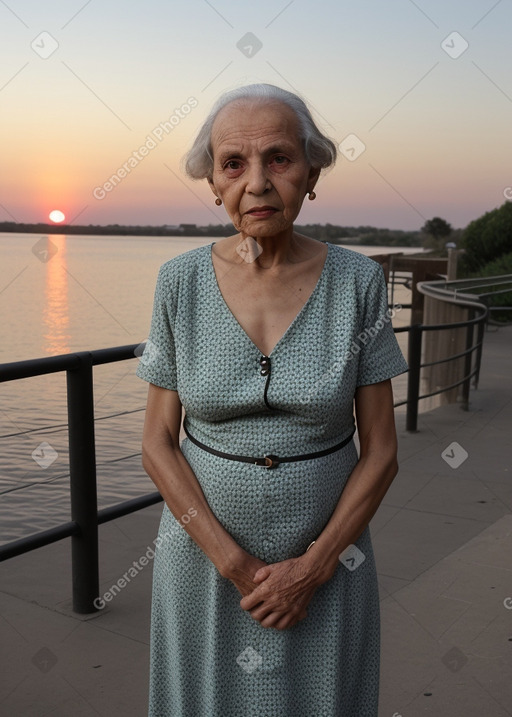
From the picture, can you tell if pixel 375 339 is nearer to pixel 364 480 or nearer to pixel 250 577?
pixel 364 480

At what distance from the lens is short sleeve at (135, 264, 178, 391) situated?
1666 mm

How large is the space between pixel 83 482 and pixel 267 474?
172 cm

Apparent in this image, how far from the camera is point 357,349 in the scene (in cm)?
162

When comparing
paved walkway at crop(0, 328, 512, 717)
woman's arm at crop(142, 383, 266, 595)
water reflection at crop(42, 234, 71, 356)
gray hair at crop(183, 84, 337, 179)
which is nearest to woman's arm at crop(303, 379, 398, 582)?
woman's arm at crop(142, 383, 266, 595)

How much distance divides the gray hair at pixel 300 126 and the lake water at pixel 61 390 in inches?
73.1

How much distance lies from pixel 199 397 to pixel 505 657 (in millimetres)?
1938

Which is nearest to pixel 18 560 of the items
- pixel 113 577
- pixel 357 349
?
pixel 113 577

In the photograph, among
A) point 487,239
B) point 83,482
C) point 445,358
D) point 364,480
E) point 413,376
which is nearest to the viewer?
point 364,480

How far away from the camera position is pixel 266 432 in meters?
1.59

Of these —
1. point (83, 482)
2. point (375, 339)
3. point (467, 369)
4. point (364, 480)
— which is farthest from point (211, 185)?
point (467, 369)

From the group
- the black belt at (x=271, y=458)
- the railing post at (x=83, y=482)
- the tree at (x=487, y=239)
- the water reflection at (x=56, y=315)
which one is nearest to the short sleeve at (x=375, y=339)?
the black belt at (x=271, y=458)

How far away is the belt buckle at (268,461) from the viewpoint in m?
1.59

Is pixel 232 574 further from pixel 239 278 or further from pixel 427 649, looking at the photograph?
pixel 427 649

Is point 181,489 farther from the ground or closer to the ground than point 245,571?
farther from the ground
